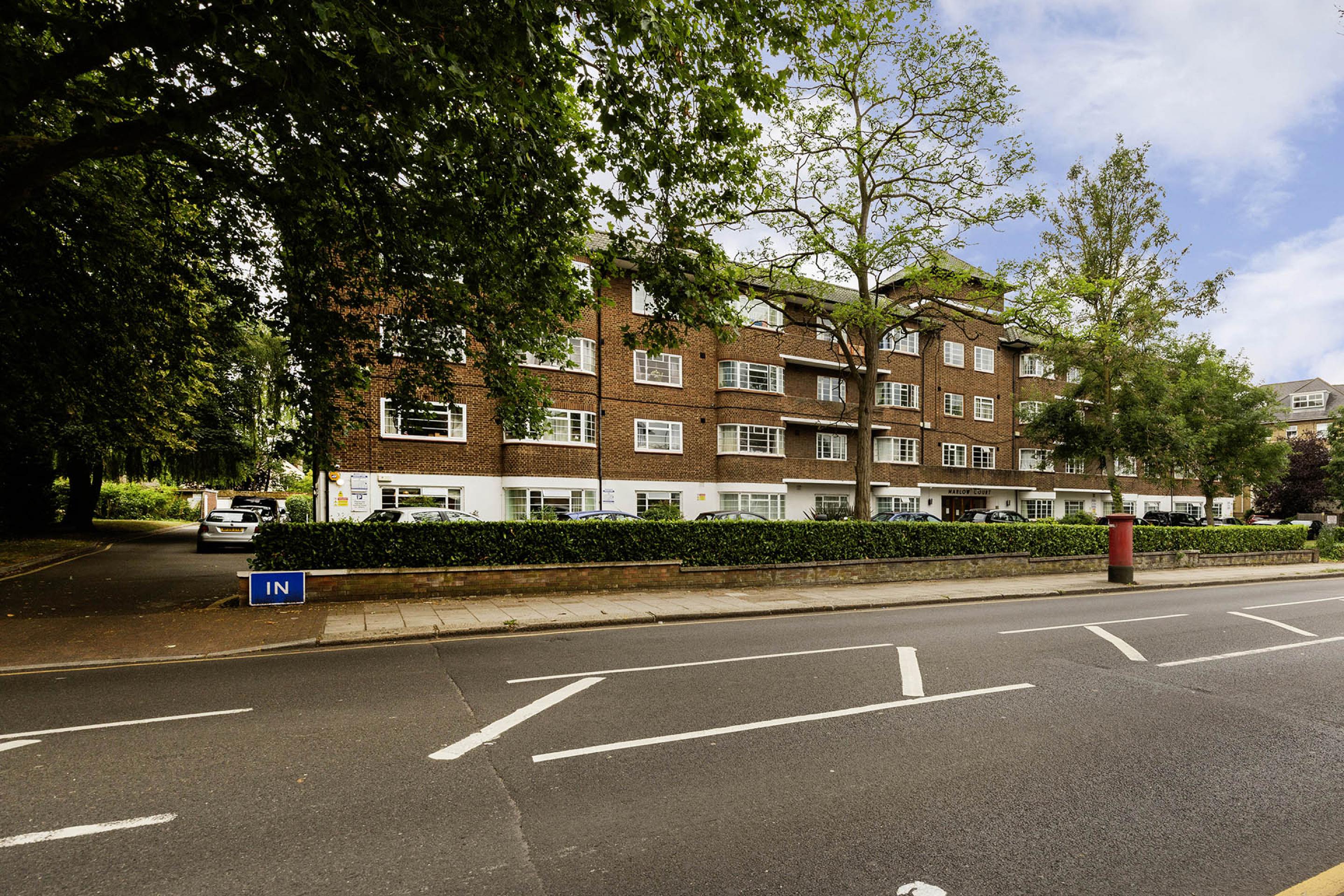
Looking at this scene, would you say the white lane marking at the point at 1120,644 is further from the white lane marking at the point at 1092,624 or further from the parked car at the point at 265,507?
the parked car at the point at 265,507

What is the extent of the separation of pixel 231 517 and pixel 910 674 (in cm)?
2514

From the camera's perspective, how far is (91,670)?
7.47 metres

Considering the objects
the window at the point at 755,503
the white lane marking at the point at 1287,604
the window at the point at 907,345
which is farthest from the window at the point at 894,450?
the white lane marking at the point at 1287,604

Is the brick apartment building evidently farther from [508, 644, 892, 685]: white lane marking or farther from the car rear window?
[508, 644, 892, 685]: white lane marking

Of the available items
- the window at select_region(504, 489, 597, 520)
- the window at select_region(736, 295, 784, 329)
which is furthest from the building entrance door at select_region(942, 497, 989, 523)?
the window at select_region(504, 489, 597, 520)

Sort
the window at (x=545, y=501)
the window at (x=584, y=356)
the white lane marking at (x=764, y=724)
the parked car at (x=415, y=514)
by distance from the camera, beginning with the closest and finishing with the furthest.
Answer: the white lane marking at (x=764, y=724) < the parked car at (x=415, y=514) < the window at (x=545, y=501) < the window at (x=584, y=356)

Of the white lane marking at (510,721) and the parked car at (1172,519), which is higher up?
the white lane marking at (510,721)

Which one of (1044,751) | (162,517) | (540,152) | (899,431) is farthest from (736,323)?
(162,517)

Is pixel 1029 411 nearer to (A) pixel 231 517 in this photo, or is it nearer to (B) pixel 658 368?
(B) pixel 658 368

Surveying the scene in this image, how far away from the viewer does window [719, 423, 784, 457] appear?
30.6 m

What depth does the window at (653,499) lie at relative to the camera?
93.8 ft

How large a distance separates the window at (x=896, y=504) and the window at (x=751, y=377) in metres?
8.82

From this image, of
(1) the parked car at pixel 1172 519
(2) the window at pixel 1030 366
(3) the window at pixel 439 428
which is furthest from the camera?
(2) the window at pixel 1030 366

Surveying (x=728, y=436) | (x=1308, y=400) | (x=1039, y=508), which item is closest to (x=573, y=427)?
(x=728, y=436)
